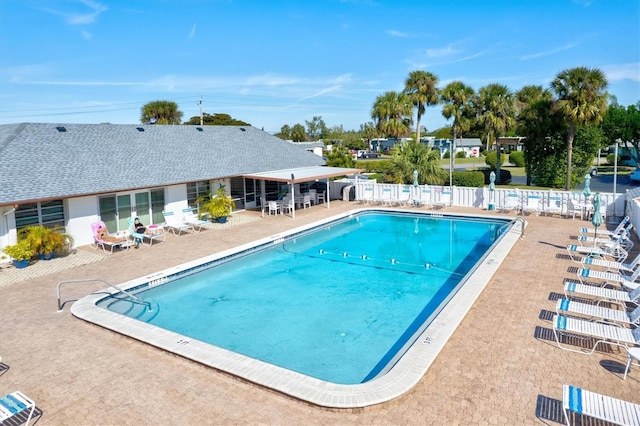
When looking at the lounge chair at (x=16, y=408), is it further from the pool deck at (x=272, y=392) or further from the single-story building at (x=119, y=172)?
the single-story building at (x=119, y=172)

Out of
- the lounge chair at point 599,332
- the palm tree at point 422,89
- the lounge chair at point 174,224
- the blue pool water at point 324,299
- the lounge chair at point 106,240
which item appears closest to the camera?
the lounge chair at point 599,332

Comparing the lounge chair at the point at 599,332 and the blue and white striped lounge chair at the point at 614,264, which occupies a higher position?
the blue and white striped lounge chair at the point at 614,264

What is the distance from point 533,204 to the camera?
21.5 metres

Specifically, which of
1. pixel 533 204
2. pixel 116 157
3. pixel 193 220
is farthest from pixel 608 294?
pixel 116 157

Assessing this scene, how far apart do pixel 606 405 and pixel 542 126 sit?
27.5 meters

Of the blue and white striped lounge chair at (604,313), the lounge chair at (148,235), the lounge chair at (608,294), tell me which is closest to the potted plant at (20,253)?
the lounge chair at (148,235)

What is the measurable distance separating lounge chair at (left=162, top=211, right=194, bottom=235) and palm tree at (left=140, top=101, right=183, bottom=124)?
4394 centimetres

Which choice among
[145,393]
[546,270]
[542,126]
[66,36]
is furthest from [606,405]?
[66,36]

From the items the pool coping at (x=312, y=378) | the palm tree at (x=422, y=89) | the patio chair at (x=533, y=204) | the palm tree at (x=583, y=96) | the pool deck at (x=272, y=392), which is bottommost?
the pool deck at (x=272, y=392)

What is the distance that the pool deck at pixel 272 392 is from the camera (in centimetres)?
618

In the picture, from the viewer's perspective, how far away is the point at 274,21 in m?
34.3

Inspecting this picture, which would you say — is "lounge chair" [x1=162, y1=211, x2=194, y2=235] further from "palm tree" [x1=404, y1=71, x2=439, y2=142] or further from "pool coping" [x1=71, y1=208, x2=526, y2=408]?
"palm tree" [x1=404, y1=71, x2=439, y2=142]

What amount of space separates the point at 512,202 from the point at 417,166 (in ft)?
21.2

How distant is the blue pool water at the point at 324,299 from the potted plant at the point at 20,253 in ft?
A: 15.2
